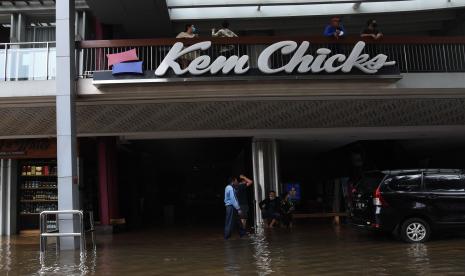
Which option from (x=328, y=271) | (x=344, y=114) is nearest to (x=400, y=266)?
(x=328, y=271)

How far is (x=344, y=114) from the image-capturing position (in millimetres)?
15156

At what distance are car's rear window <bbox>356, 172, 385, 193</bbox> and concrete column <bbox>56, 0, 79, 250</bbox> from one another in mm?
6781

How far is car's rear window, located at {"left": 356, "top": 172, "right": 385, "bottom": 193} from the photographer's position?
11.6 meters

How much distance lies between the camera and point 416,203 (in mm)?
11203

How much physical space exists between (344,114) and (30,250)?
9.37 meters

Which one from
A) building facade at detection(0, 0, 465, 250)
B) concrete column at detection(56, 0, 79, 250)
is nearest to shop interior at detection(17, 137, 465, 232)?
building facade at detection(0, 0, 465, 250)

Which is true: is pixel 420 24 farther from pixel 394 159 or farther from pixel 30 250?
pixel 30 250

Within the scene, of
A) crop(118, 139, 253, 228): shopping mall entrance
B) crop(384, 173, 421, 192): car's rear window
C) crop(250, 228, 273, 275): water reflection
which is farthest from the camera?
crop(118, 139, 253, 228): shopping mall entrance

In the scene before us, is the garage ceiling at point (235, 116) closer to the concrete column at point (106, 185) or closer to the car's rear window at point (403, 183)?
the concrete column at point (106, 185)

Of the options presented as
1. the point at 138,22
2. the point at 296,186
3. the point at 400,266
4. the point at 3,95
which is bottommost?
the point at 400,266

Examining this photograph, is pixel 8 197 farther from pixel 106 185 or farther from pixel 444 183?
pixel 444 183

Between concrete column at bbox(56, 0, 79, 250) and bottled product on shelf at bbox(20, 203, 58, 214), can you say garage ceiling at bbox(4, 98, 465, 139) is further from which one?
bottled product on shelf at bbox(20, 203, 58, 214)

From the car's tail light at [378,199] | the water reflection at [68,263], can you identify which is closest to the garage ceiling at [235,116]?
the car's tail light at [378,199]

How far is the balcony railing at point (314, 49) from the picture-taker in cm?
1349
